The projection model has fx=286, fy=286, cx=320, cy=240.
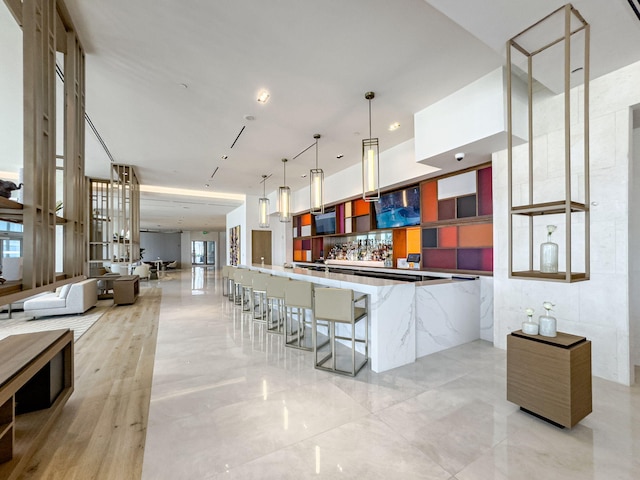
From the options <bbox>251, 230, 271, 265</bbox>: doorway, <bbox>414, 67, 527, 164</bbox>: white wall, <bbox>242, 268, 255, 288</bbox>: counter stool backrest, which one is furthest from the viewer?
<bbox>251, 230, 271, 265</bbox>: doorway

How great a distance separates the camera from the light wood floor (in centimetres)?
179

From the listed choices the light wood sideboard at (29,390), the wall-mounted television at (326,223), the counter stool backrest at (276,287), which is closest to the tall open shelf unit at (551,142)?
the counter stool backrest at (276,287)

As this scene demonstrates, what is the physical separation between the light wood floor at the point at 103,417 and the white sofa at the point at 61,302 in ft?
6.89

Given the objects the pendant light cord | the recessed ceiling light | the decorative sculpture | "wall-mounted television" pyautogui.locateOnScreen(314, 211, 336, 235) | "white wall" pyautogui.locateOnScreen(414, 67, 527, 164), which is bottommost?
the decorative sculpture

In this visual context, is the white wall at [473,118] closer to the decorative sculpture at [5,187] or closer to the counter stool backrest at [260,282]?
the counter stool backrest at [260,282]

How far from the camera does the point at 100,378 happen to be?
3031mm

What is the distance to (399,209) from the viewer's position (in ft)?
19.3

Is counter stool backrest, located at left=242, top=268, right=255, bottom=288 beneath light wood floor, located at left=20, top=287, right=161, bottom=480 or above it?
above

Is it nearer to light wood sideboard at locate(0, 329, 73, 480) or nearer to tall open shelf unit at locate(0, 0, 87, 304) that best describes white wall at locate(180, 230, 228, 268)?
tall open shelf unit at locate(0, 0, 87, 304)

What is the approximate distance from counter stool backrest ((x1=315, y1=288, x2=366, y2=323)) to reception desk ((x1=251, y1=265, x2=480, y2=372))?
0.97ft

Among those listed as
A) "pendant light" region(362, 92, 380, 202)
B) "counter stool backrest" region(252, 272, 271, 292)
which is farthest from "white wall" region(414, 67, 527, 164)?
"counter stool backrest" region(252, 272, 271, 292)

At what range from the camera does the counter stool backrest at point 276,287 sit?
4344 millimetres

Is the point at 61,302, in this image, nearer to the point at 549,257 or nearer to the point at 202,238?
the point at 549,257

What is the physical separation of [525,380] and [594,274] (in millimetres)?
1619
